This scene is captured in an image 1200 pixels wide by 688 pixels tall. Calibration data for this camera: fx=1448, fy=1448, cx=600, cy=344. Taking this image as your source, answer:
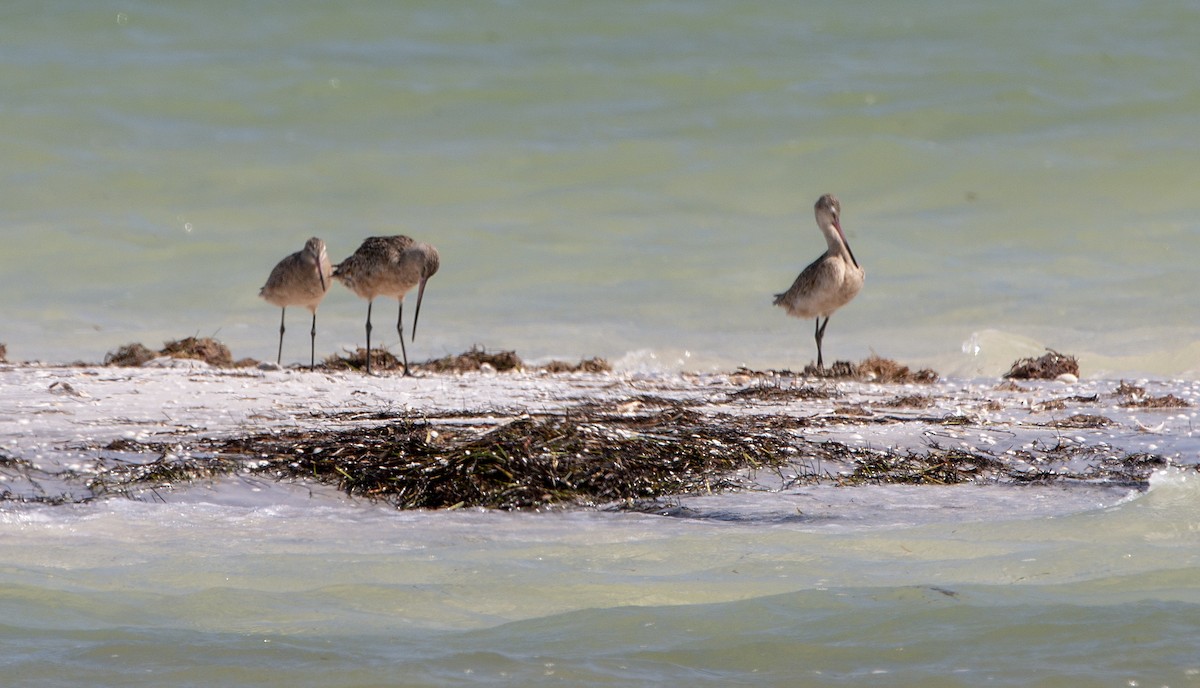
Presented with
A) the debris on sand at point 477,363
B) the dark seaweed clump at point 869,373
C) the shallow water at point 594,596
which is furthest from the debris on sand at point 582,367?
the shallow water at point 594,596

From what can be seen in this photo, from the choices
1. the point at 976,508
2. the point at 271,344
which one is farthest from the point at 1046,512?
the point at 271,344

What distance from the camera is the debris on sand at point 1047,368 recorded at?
9.10 meters

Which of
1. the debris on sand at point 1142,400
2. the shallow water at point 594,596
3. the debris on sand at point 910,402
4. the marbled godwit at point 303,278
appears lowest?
the shallow water at point 594,596

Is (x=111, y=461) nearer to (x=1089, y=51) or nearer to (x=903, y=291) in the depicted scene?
(x=903, y=291)

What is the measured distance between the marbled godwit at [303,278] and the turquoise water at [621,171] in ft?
3.49

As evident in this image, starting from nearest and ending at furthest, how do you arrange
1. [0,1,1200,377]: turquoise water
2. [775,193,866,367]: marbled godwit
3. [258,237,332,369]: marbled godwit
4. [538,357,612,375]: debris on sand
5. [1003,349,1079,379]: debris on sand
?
[1003,349,1079,379]: debris on sand, [538,357,612,375]: debris on sand, [775,193,866,367]: marbled godwit, [258,237,332,369]: marbled godwit, [0,1,1200,377]: turquoise water

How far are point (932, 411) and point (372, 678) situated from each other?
4482mm

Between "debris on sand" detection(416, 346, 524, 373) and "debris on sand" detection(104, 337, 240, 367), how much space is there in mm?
1367

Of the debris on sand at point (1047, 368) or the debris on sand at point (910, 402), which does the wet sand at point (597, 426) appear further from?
the debris on sand at point (1047, 368)

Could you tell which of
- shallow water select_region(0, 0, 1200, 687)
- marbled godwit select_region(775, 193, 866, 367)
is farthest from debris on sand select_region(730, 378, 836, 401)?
marbled godwit select_region(775, 193, 866, 367)

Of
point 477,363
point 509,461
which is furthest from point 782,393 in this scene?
point 509,461

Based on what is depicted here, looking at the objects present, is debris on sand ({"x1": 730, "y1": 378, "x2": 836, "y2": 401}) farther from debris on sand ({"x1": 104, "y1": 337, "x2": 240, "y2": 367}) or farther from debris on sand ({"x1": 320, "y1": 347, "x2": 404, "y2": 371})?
debris on sand ({"x1": 104, "y1": 337, "x2": 240, "y2": 367})

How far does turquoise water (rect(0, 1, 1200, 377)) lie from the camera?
13.2 metres

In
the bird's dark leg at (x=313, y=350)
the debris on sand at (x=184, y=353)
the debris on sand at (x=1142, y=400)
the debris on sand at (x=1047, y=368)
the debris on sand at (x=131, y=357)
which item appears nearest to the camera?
the debris on sand at (x=1142, y=400)
